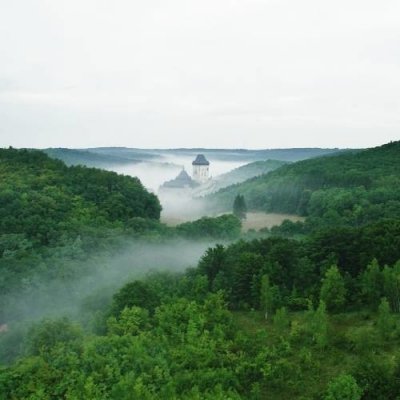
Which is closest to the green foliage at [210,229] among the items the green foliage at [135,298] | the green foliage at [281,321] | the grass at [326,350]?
the green foliage at [135,298]

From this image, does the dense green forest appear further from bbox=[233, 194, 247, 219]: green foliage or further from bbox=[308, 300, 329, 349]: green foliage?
bbox=[233, 194, 247, 219]: green foliage

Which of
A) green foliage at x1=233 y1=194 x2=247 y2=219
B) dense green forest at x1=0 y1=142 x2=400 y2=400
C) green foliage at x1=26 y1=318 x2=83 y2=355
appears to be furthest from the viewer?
green foliage at x1=233 y1=194 x2=247 y2=219

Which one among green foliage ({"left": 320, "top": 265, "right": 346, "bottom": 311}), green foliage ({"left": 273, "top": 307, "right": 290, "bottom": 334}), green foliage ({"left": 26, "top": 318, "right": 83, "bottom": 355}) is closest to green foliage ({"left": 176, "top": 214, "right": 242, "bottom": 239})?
green foliage ({"left": 320, "top": 265, "right": 346, "bottom": 311})

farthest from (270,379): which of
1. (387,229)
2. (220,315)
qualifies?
(387,229)

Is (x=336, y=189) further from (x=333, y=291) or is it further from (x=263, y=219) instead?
(x=333, y=291)

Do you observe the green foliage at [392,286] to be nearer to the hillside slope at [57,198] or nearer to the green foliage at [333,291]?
the green foliage at [333,291]

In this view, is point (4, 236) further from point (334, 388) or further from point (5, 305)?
point (334, 388)
